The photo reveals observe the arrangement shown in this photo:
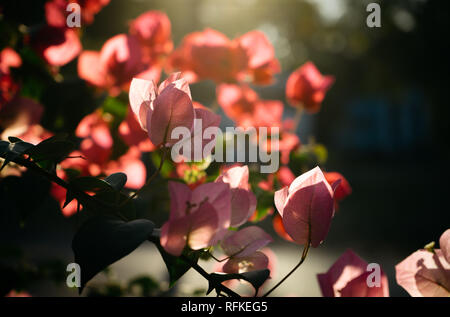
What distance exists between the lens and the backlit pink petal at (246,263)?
35 cm

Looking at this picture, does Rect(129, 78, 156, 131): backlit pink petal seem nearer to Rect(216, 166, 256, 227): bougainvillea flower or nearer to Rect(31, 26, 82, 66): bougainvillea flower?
Rect(216, 166, 256, 227): bougainvillea flower

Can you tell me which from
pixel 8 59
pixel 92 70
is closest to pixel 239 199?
pixel 92 70

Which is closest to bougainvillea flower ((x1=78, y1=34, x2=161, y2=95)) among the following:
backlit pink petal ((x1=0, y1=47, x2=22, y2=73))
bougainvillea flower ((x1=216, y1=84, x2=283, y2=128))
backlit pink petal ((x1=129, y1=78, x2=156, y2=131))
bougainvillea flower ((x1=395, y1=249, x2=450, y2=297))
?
→ backlit pink petal ((x1=0, y1=47, x2=22, y2=73))

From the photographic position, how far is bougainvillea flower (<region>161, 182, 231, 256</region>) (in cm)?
27

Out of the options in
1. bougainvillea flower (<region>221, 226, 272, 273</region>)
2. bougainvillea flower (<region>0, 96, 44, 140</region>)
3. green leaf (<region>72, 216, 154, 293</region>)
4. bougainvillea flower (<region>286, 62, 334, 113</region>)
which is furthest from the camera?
bougainvillea flower (<region>286, 62, 334, 113</region>)

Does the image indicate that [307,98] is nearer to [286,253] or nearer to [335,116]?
[286,253]

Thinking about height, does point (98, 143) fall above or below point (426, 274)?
above

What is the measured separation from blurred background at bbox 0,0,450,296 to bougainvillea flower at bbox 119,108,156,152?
2.8 inches

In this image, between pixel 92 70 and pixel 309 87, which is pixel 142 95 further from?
pixel 309 87

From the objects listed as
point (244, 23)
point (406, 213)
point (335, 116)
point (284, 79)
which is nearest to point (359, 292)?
point (406, 213)

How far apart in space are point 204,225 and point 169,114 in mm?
81

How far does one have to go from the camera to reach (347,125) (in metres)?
10.4

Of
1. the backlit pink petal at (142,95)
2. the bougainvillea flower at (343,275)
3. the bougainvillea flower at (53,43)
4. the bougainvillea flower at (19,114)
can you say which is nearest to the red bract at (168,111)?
the backlit pink petal at (142,95)

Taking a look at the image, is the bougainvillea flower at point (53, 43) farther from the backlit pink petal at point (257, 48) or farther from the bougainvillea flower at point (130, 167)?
the backlit pink petal at point (257, 48)
